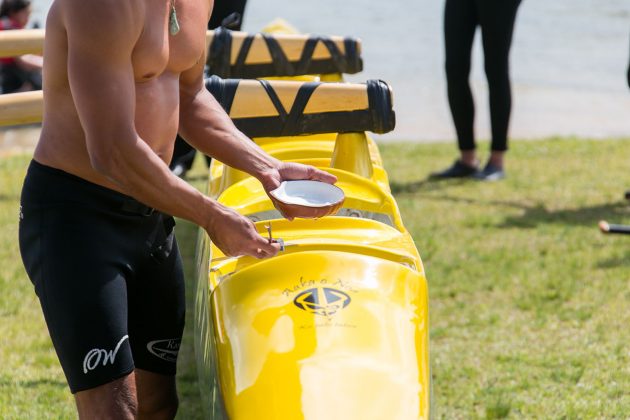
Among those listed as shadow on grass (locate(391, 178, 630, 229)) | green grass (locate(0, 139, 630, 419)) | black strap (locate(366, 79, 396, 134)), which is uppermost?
black strap (locate(366, 79, 396, 134))

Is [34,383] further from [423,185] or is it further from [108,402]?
[423,185]

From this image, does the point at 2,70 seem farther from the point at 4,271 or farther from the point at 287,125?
the point at 287,125

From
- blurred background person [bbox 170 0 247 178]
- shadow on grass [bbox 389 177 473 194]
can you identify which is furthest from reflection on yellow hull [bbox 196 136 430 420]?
shadow on grass [bbox 389 177 473 194]

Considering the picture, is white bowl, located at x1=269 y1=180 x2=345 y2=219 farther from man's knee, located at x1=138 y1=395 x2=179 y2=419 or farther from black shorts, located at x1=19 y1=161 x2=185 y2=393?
man's knee, located at x1=138 y1=395 x2=179 y2=419

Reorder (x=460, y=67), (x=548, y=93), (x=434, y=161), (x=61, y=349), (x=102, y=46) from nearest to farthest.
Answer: (x=102, y=46), (x=61, y=349), (x=460, y=67), (x=434, y=161), (x=548, y=93)

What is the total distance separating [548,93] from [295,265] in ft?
33.5

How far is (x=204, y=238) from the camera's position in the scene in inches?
127

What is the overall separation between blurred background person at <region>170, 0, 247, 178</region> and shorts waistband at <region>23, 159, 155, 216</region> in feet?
7.89

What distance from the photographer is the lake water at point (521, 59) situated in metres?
10.6

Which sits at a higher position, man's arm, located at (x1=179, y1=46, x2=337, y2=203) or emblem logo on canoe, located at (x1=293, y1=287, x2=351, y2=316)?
man's arm, located at (x1=179, y1=46, x2=337, y2=203)

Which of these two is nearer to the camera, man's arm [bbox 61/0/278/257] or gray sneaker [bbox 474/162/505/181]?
man's arm [bbox 61/0/278/257]

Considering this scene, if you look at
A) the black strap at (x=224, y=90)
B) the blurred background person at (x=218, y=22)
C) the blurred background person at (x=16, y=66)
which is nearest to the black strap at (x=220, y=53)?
the blurred background person at (x=218, y=22)

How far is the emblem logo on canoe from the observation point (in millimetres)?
2434

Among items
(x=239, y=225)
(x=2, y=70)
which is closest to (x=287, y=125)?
(x=239, y=225)
